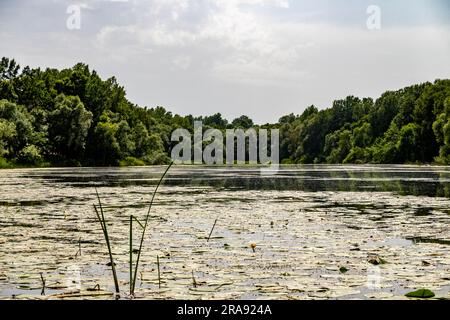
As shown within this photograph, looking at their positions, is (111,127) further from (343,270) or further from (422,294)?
(422,294)

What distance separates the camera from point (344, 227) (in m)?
10.4

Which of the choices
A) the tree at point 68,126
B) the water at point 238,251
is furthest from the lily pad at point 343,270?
the tree at point 68,126

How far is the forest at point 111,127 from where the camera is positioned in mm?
65375

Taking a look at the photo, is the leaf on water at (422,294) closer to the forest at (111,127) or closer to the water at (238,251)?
the water at (238,251)

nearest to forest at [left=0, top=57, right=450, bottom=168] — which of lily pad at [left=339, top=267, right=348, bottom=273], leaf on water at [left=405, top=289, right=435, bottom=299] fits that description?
lily pad at [left=339, top=267, right=348, bottom=273]

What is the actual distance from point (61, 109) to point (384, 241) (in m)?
64.6

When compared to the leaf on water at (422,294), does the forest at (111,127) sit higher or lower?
higher

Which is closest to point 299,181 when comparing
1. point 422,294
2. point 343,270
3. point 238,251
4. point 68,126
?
point 238,251

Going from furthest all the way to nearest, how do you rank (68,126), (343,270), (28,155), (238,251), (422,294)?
(68,126), (28,155), (238,251), (343,270), (422,294)

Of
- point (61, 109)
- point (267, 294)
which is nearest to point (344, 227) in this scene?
point (267, 294)

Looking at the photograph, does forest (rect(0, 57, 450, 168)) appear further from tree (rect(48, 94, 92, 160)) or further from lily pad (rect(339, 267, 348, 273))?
lily pad (rect(339, 267, 348, 273))

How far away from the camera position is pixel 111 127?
76.2 metres

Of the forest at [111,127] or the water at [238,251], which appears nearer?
the water at [238,251]
